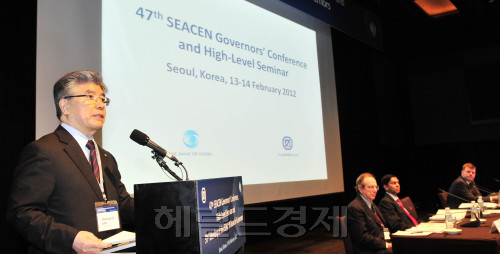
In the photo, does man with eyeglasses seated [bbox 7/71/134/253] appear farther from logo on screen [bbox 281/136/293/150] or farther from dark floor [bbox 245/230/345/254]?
dark floor [bbox 245/230/345/254]

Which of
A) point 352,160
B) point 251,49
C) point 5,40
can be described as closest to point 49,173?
point 5,40

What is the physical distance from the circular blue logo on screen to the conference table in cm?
163

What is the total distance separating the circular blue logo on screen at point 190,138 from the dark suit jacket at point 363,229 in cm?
139

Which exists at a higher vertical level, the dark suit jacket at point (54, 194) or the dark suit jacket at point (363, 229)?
the dark suit jacket at point (54, 194)

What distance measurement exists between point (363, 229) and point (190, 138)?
1.56 meters

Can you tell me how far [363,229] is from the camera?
10.5ft

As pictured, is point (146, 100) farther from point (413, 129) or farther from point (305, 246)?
point (413, 129)

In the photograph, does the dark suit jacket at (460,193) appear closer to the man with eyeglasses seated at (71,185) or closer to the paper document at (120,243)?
the man with eyeglasses seated at (71,185)

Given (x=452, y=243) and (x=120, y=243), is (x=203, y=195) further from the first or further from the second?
(x=452, y=243)

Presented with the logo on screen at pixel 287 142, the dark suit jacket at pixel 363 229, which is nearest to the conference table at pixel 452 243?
the dark suit jacket at pixel 363 229

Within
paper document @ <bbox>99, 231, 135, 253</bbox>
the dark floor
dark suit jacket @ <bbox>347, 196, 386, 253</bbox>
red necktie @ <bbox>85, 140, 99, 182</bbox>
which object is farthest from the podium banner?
A: the dark floor

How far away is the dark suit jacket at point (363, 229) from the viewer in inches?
125

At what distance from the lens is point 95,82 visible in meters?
1.71

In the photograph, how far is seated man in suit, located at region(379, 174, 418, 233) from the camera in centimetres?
380
